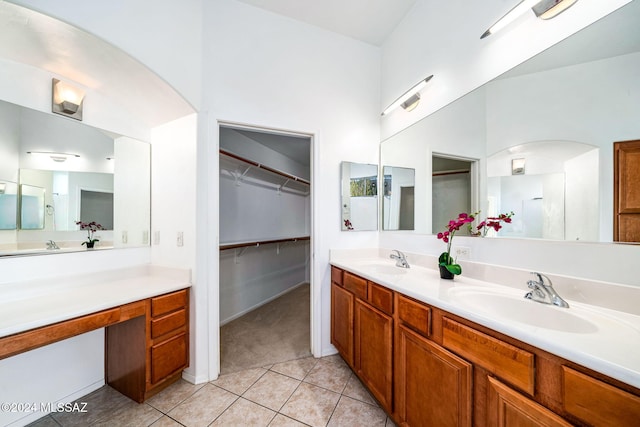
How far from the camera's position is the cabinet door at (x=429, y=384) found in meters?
0.96

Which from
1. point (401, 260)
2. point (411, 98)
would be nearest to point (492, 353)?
point (401, 260)

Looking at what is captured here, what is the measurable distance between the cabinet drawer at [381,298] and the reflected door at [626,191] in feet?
3.32

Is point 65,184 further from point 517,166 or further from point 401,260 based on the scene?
point 517,166

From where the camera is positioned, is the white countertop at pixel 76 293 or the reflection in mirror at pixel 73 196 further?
the reflection in mirror at pixel 73 196

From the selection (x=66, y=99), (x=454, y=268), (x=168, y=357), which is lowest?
(x=168, y=357)

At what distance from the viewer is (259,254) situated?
3.51m

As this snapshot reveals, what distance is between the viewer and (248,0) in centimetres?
201

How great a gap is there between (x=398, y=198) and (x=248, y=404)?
2.04 metres

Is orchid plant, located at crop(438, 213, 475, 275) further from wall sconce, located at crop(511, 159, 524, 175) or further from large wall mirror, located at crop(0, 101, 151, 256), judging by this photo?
large wall mirror, located at crop(0, 101, 151, 256)

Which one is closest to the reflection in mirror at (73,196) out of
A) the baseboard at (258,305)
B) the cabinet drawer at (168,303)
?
the cabinet drawer at (168,303)

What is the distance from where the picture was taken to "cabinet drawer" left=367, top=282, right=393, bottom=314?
1428 mm

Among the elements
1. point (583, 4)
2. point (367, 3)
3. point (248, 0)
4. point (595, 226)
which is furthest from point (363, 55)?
point (595, 226)

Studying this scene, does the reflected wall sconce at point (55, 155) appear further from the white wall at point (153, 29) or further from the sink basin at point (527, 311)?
the sink basin at point (527, 311)

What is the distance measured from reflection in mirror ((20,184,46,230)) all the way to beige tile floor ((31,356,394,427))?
1218 millimetres
